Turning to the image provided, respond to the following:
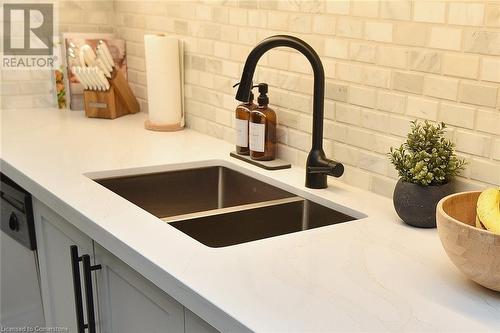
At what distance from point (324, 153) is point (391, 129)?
0.20 metres

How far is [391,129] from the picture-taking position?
1.53m

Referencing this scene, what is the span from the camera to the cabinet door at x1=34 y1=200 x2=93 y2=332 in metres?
1.63

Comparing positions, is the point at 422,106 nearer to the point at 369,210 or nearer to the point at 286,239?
the point at 369,210

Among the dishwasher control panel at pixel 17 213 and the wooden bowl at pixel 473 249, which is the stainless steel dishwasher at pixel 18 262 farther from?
the wooden bowl at pixel 473 249

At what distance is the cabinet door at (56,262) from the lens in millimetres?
1632

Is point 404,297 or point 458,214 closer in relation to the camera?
point 404,297

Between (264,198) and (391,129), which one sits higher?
(391,129)

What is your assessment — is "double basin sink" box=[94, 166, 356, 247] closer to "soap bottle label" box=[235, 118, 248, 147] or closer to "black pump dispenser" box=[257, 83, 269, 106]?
"soap bottle label" box=[235, 118, 248, 147]

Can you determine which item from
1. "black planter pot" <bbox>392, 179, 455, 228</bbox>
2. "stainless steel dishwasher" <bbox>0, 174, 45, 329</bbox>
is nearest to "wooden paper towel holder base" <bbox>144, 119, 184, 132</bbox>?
"stainless steel dishwasher" <bbox>0, 174, 45, 329</bbox>

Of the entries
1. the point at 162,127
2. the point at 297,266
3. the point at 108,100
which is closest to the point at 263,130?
the point at 162,127

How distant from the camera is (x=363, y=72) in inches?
62.2

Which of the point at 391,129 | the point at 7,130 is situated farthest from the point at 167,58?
the point at 391,129

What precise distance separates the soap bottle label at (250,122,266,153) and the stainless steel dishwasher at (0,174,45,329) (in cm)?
67

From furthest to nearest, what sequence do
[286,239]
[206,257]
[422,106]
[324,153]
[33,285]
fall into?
[33,285], [324,153], [422,106], [286,239], [206,257]
